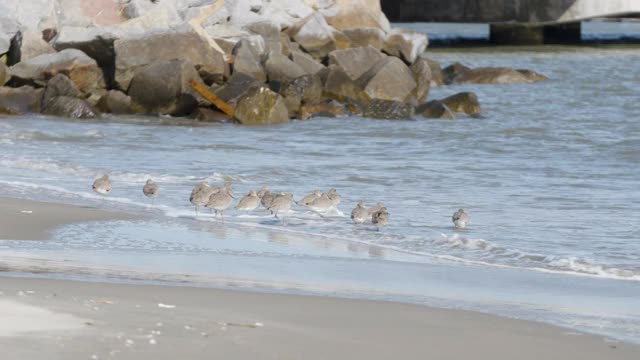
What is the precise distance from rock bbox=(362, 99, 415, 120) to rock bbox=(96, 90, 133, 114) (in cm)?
409

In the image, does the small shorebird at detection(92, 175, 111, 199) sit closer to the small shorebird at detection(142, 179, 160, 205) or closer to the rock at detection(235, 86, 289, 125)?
the small shorebird at detection(142, 179, 160, 205)

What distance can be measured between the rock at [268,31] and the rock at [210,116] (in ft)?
16.2

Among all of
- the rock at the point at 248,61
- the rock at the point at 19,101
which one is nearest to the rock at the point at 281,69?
the rock at the point at 248,61

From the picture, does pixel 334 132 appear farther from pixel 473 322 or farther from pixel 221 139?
pixel 473 322

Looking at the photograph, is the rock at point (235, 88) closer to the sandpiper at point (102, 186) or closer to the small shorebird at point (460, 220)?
the sandpiper at point (102, 186)

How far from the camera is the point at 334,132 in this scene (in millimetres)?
24234

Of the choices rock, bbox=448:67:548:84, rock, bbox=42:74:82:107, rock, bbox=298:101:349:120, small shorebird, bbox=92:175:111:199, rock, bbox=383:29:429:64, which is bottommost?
rock, bbox=448:67:548:84

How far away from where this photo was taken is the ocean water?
385 inches

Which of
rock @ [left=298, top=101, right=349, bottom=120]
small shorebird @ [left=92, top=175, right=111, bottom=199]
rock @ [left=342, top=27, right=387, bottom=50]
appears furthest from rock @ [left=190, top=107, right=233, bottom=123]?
small shorebird @ [left=92, top=175, right=111, bottom=199]

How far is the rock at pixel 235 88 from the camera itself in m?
26.7

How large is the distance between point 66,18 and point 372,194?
1630 centimetres

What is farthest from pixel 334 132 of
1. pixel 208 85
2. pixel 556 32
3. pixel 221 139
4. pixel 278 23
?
pixel 556 32

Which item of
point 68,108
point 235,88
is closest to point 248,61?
point 235,88

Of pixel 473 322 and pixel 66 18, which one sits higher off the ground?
pixel 473 322
